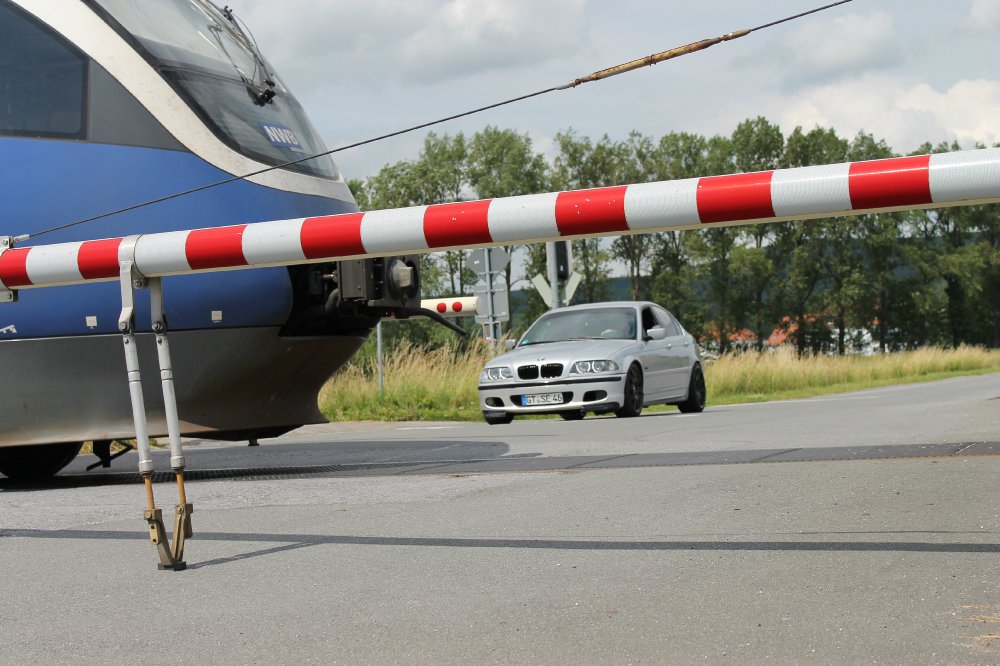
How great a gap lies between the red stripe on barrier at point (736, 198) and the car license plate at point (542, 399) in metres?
11.0

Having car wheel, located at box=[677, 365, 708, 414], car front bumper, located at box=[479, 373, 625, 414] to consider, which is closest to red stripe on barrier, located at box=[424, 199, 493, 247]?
car front bumper, located at box=[479, 373, 625, 414]

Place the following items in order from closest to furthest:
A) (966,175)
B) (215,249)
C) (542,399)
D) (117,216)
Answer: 1. (966,175)
2. (215,249)
3. (117,216)
4. (542,399)

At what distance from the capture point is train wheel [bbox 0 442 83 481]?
10305 mm

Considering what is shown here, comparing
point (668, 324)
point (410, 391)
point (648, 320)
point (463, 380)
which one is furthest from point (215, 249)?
point (463, 380)

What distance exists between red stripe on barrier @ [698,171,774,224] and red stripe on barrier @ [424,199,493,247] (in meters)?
0.91

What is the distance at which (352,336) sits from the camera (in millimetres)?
9773

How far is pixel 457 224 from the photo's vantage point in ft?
18.5

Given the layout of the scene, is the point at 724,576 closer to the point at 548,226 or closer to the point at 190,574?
the point at 548,226

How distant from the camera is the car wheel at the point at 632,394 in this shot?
643 inches

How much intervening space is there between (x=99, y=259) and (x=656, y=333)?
451 inches

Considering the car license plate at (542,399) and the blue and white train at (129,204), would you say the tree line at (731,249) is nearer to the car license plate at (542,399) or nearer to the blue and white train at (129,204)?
the car license plate at (542,399)

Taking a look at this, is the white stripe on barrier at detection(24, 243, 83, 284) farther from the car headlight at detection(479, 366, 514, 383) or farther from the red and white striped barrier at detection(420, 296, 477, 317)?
the red and white striped barrier at detection(420, 296, 477, 317)

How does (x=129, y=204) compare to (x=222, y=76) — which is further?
(x=222, y=76)

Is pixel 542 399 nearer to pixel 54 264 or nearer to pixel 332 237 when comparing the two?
pixel 54 264
